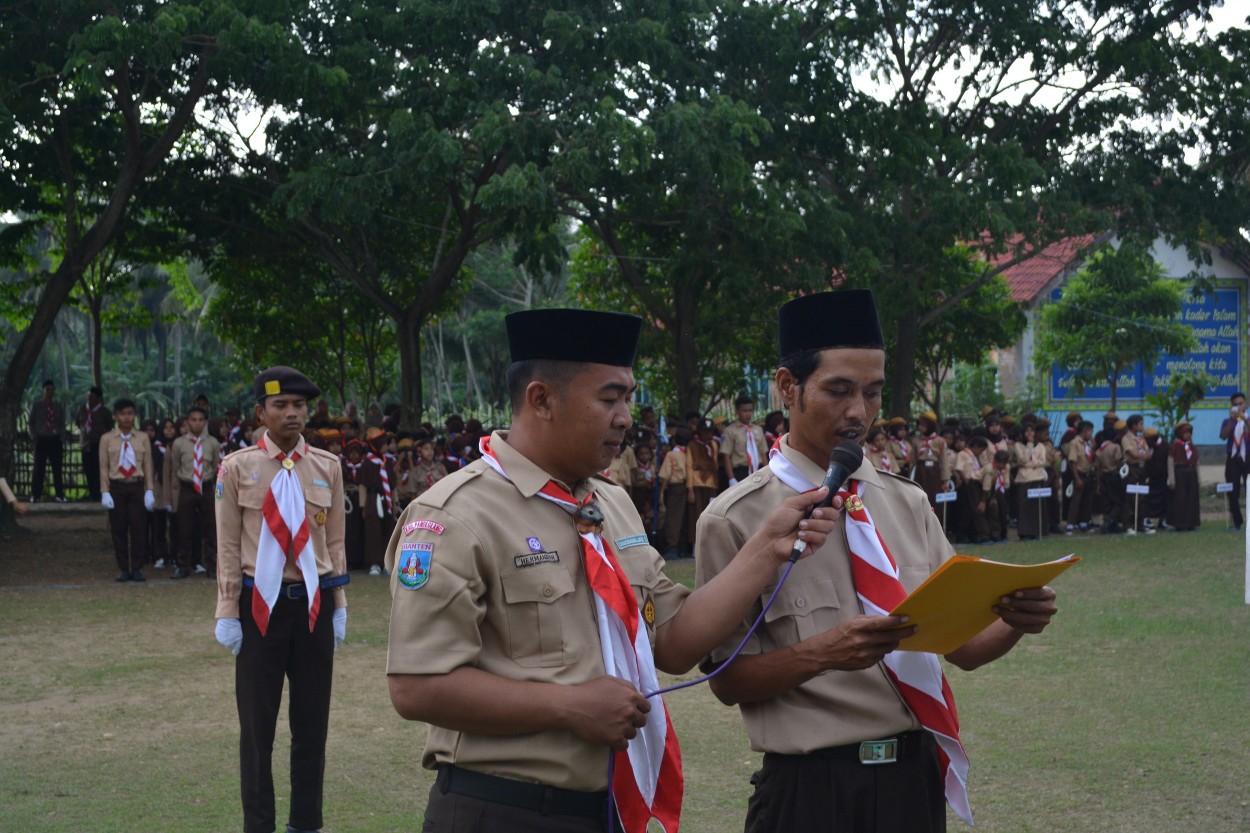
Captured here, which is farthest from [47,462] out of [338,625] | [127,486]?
[338,625]

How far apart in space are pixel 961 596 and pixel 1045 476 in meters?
18.4

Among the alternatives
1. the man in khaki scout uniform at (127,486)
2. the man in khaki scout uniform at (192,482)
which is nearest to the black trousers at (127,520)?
the man in khaki scout uniform at (127,486)

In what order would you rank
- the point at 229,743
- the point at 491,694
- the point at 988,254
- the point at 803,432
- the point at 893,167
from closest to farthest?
1. the point at 491,694
2. the point at 803,432
3. the point at 229,743
4. the point at 893,167
5. the point at 988,254

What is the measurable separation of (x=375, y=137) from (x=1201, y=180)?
40.5ft

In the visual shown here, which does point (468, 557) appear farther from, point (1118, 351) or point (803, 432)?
point (1118, 351)

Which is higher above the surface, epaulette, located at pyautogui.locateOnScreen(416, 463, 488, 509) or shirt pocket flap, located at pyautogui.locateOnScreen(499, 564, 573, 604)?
epaulette, located at pyautogui.locateOnScreen(416, 463, 488, 509)

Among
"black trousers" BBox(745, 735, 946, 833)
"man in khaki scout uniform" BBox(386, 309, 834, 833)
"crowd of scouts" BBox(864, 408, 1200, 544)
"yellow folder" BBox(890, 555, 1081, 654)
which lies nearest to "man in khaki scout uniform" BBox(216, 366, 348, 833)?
"man in khaki scout uniform" BBox(386, 309, 834, 833)

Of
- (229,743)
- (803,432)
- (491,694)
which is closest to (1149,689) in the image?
(229,743)

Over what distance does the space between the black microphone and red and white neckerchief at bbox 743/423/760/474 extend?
51.2ft

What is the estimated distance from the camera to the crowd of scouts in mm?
19453

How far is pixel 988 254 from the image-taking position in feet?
64.3

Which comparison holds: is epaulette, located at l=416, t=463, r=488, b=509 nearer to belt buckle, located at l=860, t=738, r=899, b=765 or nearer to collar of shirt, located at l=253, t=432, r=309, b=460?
belt buckle, located at l=860, t=738, r=899, b=765

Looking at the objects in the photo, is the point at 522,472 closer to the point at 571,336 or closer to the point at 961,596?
the point at 571,336

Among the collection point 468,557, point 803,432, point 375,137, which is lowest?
point 468,557
